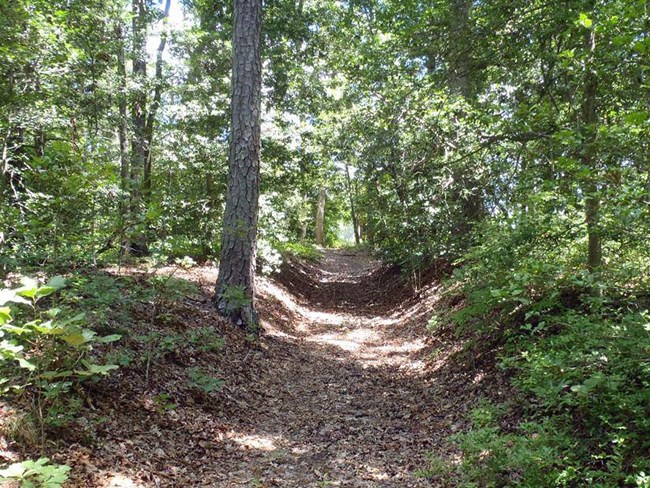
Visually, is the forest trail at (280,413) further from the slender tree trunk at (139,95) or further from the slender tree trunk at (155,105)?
the slender tree trunk at (155,105)

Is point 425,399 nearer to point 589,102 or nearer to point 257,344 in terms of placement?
point 257,344

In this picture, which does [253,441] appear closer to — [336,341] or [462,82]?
[336,341]

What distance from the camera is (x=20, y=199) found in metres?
6.48

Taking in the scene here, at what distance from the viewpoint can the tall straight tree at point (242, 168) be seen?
7.87 meters

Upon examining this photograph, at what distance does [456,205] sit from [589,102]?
214 inches

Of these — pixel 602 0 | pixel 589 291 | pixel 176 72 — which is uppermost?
pixel 176 72

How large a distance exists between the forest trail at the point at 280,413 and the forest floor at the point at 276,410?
0.05 feet

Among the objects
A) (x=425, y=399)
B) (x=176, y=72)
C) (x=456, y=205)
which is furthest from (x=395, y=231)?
(x=176, y=72)

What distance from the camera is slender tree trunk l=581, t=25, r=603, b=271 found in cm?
421

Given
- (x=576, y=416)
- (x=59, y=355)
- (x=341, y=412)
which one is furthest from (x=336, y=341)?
(x=59, y=355)

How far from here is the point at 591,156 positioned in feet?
15.7

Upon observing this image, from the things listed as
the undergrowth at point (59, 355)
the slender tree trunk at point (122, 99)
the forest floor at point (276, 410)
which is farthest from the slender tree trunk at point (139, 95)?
the undergrowth at point (59, 355)

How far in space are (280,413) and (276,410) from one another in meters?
0.09

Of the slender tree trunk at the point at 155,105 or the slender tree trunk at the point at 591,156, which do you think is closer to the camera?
the slender tree trunk at the point at 591,156
